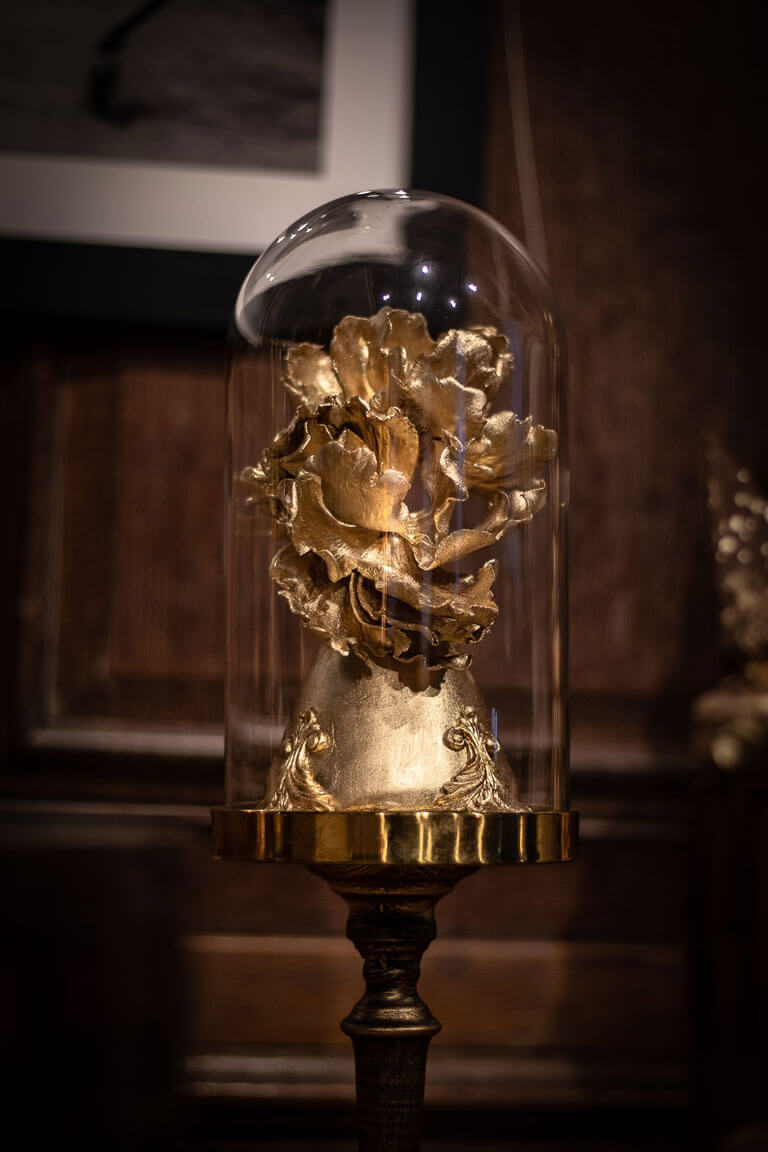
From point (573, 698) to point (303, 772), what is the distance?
388mm

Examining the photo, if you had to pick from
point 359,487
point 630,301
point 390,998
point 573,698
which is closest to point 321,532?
point 359,487

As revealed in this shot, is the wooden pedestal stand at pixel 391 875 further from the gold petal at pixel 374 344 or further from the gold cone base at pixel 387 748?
the gold petal at pixel 374 344

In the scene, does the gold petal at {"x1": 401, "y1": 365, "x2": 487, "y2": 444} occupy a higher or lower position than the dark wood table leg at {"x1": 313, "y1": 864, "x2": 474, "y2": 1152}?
higher

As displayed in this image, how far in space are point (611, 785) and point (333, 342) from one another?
478 mm

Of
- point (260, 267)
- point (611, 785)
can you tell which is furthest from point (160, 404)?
point (611, 785)

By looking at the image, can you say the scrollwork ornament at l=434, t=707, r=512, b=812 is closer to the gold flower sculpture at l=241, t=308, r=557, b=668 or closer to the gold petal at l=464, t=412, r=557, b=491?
the gold flower sculpture at l=241, t=308, r=557, b=668

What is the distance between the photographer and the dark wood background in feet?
3.06

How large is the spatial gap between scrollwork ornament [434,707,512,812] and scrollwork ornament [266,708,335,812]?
71 mm

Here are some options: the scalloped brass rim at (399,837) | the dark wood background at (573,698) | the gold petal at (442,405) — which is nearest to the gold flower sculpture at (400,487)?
the gold petal at (442,405)

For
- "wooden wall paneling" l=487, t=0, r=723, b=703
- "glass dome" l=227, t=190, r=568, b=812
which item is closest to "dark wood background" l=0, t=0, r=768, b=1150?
"wooden wall paneling" l=487, t=0, r=723, b=703

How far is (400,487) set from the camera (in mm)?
685

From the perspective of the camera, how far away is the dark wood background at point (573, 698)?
933 millimetres

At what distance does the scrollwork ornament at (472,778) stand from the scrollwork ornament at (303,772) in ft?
0.23

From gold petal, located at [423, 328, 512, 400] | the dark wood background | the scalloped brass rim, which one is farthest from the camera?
the dark wood background
